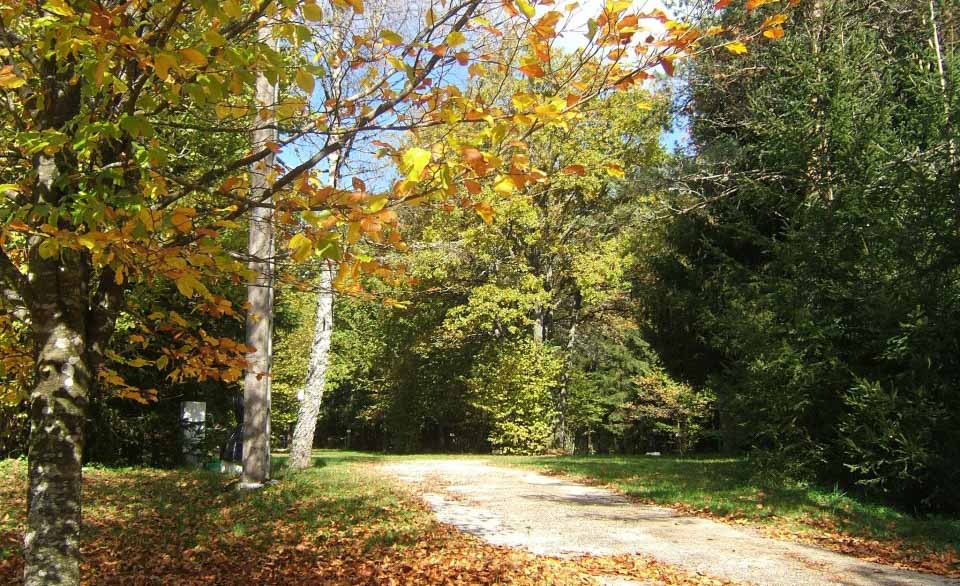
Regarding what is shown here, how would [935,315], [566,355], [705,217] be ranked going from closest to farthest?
[935,315] → [705,217] → [566,355]

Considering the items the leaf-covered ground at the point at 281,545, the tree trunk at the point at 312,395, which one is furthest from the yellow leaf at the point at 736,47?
the tree trunk at the point at 312,395

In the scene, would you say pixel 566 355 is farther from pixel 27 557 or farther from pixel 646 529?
pixel 27 557

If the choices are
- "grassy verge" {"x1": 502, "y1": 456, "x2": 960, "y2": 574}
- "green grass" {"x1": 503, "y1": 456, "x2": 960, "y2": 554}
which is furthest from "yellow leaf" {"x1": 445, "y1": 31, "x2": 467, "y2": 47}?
"green grass" {"x1": 503, "y1": 456, "x2": 960, "y2": 554}

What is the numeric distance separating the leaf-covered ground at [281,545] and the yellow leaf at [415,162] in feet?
12.0

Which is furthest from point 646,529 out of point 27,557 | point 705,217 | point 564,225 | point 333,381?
point 333,381

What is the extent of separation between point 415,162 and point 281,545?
491cm

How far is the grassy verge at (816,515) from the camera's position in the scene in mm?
6086

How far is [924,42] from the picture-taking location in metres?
10.7

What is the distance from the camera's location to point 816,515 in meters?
7.64

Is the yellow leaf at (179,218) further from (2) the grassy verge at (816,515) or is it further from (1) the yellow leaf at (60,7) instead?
(2) the grassy verge at (816,515)

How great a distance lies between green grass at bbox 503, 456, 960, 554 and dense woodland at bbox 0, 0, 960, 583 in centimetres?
45

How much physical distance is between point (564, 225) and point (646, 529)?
16094 mm

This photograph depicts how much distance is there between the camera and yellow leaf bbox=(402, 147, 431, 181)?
1.85 meters

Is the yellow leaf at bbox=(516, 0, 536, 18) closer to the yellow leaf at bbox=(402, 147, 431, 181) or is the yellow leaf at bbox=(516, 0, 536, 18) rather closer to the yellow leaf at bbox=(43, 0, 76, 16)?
the yellow leaf at bbox=(402, 147, 431, 181)
